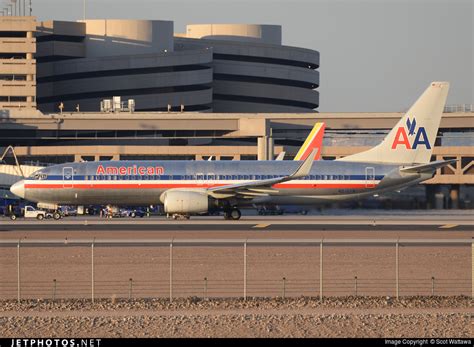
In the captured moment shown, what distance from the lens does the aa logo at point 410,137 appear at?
76.0m

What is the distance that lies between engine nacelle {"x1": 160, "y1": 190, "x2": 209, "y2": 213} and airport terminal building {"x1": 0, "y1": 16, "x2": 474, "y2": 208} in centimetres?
2473

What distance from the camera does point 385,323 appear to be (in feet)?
95.7

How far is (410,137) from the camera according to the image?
76438 millimetres

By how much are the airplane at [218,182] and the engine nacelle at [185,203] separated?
225 millimetres

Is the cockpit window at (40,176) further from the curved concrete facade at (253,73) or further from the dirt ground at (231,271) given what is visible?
the curved concrete facade at (253,73)

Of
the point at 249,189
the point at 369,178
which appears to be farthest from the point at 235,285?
the point at 369,178

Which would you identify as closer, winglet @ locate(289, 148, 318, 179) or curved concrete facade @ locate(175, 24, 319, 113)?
winglet @ locate(289, 148, 318, 179)

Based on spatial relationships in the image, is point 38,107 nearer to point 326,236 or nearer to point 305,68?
point 305,68

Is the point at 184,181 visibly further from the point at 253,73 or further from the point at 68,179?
the point at 253,73

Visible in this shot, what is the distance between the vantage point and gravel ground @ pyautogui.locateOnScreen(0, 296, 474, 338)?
28297 millimetres

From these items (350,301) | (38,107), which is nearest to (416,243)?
(350,301)

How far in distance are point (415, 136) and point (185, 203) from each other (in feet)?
Answer: 57.4

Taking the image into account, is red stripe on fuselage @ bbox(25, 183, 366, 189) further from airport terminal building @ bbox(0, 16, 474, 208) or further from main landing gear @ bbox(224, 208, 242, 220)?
airport terminal building @ bbox(0, 16, 474, 208)

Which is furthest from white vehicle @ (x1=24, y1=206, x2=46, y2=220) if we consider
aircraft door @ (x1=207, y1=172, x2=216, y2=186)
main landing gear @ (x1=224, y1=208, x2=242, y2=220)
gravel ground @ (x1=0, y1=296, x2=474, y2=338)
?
gravel ground @ (x1=0, y1=296, x2=474, y2=338)
